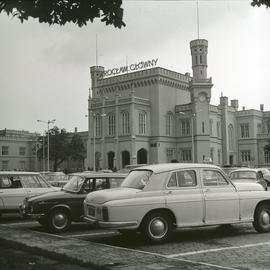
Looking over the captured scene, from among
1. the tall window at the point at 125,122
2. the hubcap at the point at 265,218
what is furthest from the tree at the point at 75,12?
the tall window at the point at 125,122

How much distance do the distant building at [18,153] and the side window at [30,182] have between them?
65225mm

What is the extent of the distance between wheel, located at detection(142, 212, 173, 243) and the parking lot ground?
0.20m

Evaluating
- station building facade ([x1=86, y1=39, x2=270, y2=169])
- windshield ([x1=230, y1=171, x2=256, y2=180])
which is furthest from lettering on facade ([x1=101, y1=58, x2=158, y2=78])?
windshield ([x1=230, y1=171, x2=256, y2=180])

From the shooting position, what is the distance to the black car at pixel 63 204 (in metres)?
12.1

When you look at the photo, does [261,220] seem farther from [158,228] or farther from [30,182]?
[30,182]

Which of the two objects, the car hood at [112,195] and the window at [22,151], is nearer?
the car hood at [112,195]

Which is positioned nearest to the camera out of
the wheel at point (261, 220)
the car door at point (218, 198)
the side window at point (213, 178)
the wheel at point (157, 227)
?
the wheel at point (157, 227)

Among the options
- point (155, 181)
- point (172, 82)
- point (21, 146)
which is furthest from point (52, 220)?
point (21, 146)

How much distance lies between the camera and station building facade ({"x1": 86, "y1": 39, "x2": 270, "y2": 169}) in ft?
202

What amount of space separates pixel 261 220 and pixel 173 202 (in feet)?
8.65

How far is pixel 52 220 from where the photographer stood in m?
12.1

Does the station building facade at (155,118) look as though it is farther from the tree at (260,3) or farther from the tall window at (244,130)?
the tree at (260,3)

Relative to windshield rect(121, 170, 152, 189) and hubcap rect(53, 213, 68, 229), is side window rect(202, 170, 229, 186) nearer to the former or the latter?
windshield rect(121, 170, 152, 189)

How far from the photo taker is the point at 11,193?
14523 mm
